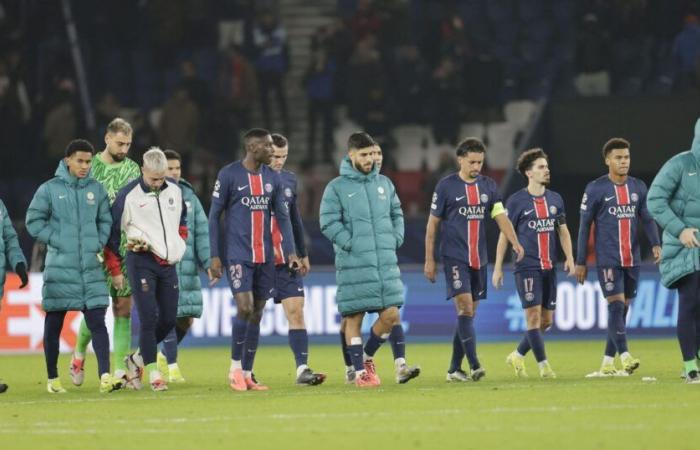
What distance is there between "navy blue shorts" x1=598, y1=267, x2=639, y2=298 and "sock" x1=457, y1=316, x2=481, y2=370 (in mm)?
1398

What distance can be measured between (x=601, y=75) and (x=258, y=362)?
11155 millimetres

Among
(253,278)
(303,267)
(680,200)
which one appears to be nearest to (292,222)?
(303,267)

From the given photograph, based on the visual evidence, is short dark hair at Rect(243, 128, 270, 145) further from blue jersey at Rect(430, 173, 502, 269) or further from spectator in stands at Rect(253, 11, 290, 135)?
spectator in stands at Rect(253, 11, 290, 135)

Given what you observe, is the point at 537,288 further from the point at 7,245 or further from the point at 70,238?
the point at 7,245

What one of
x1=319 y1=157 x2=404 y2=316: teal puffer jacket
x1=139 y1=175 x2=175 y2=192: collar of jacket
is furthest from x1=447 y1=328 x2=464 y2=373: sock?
x1=139 y1=175 x2=175 y2=192: collar of jacket

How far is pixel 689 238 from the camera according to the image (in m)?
11.8

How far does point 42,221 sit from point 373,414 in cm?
392

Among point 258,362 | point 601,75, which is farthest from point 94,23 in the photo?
point 258,362

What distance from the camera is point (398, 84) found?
27.0m

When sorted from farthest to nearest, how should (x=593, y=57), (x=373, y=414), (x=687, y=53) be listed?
(x=593, y=57), (x=687, y=53), (x=373, y=414)

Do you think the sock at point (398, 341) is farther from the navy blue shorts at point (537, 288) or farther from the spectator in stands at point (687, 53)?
the spectator in stands at point (687, 53)

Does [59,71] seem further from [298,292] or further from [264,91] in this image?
[298,292]

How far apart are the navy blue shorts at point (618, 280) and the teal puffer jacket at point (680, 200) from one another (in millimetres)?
1940

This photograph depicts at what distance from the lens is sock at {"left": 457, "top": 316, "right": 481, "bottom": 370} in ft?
45.3
